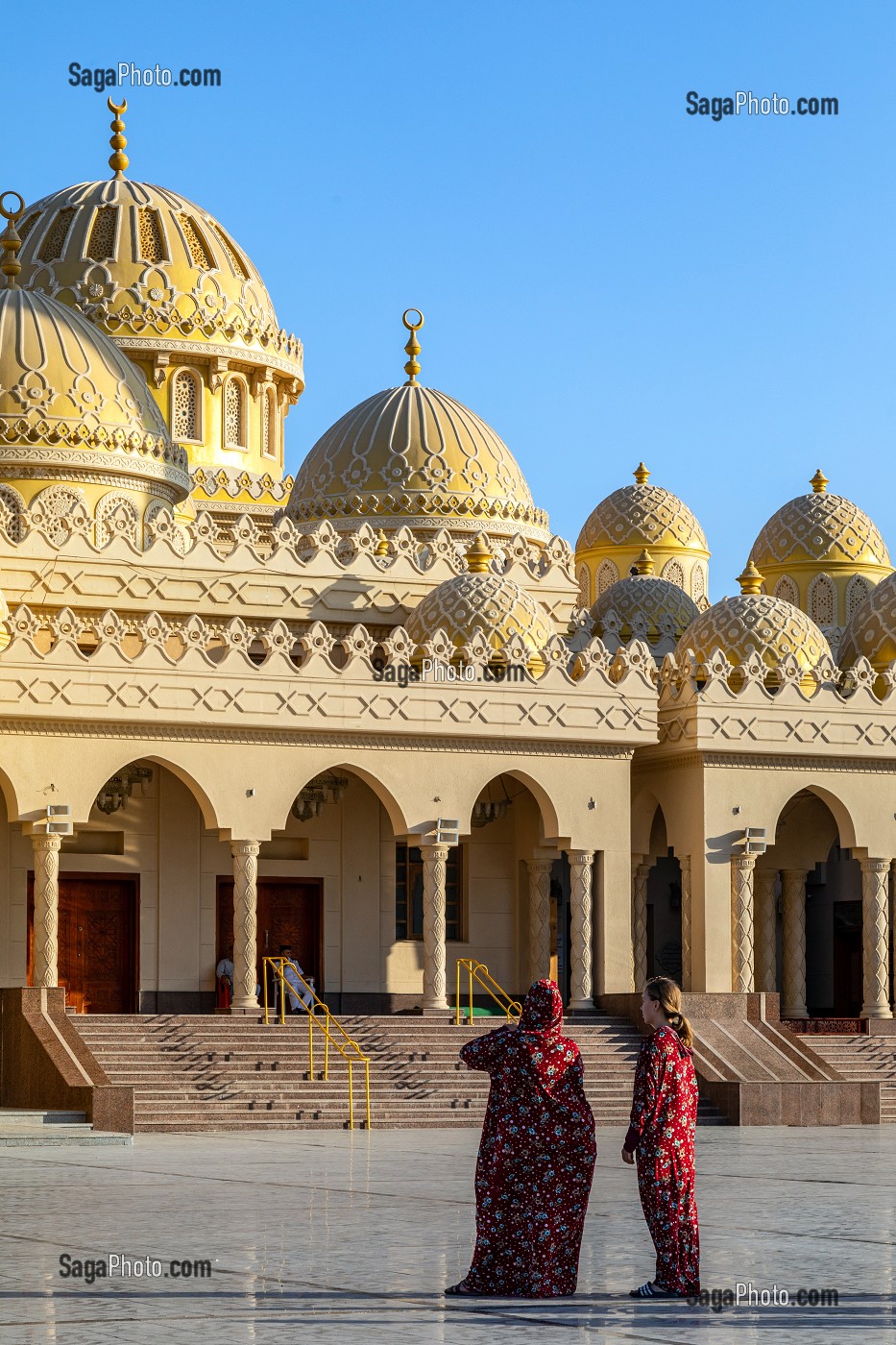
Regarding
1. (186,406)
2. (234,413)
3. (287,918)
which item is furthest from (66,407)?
(287,918)

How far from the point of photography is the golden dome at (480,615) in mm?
28094

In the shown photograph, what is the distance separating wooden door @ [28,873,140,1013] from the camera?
27.3 metres

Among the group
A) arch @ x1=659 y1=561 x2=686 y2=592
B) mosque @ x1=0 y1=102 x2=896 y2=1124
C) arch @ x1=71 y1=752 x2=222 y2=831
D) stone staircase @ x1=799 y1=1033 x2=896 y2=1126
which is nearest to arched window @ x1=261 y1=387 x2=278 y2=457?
mosque @ x1=0 y1=102 x2=896 y2=1124

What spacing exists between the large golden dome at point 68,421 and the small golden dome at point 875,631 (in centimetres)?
1014

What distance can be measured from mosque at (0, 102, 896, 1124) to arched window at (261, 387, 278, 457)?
2143 mm

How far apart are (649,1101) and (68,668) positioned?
16.6m

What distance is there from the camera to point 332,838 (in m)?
29.1

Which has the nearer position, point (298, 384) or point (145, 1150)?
point (145, 1150)

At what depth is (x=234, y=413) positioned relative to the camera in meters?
35.7

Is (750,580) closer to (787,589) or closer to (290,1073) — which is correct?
(787,589)

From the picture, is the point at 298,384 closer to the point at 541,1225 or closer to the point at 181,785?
the point at 181,785

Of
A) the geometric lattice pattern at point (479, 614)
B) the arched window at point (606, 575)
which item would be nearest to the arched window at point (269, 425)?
the arched window at point (606, 575)

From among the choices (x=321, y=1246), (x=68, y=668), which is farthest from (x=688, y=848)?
(x=321, y=1246)

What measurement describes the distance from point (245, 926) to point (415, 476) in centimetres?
1060
